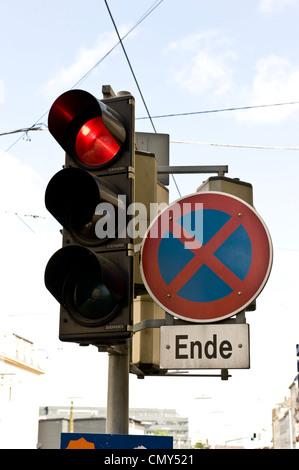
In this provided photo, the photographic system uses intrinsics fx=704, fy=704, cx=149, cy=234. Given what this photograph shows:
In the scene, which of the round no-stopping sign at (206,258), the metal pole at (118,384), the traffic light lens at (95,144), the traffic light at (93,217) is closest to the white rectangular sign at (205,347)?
the round no-stopping sign at (206,258)

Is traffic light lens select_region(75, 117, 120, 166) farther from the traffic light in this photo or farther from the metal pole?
the metal pole

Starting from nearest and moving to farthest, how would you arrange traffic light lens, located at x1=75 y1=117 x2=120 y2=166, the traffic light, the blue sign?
the blue sign → the traffic light → traffic light lens, located at x1=75 y1=117 x2=120 y2=166

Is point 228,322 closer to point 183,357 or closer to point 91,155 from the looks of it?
point 183,357

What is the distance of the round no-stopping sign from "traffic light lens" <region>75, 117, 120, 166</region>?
34 centimetres

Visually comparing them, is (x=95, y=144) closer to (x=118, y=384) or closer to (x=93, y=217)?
(x=93, y=217)

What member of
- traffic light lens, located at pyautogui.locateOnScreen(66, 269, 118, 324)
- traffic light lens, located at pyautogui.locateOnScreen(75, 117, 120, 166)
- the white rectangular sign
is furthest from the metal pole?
traffic light lens, located at pyautogui.locateOnScreen(75, 117, 120, 166)

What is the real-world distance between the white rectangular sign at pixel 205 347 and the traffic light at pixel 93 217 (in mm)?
164

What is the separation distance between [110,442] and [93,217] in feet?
2.68

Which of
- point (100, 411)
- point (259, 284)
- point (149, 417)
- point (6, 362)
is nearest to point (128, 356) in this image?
point (259, 284)

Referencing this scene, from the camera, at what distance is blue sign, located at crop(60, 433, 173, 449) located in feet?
7.86

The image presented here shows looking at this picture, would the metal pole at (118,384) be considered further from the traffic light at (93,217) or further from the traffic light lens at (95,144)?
the traffic light lens at (95,144)

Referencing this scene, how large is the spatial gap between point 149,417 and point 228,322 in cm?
16093

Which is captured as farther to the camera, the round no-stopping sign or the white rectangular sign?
the round no-stopping sign

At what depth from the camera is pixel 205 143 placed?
31.8 feet
